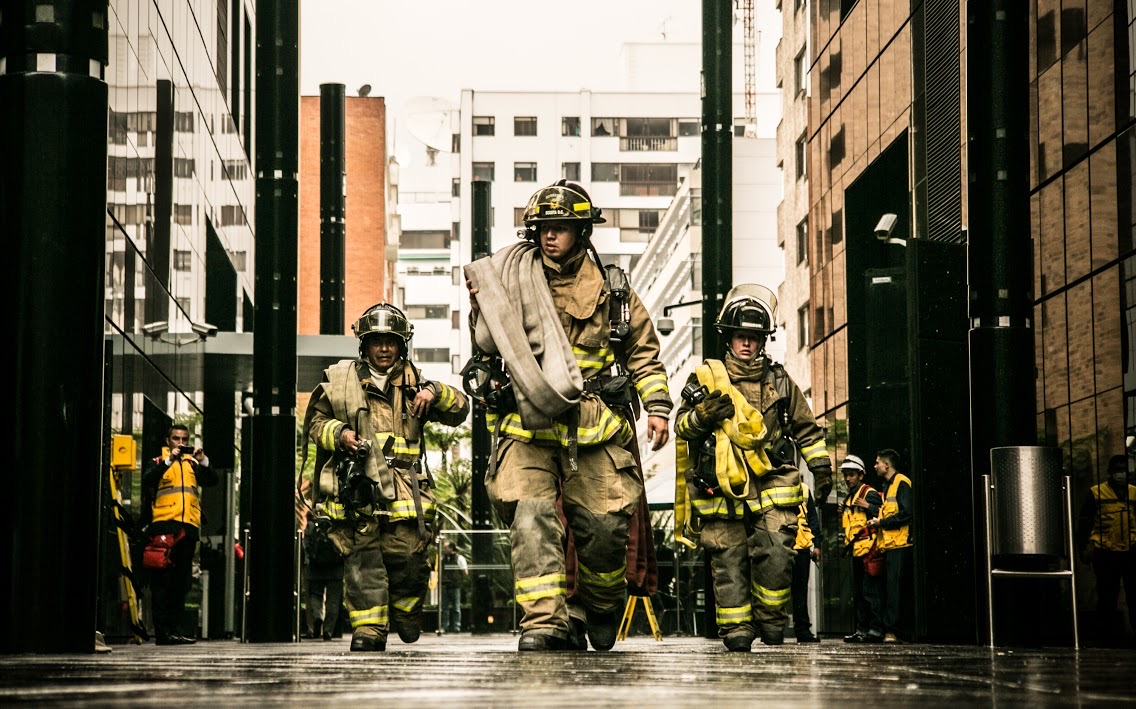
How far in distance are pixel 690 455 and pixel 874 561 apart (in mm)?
7441

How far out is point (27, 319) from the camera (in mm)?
7883

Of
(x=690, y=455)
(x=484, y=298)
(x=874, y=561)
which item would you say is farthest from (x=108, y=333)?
(x=484, y=298)

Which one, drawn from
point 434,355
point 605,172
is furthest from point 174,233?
point 434,355

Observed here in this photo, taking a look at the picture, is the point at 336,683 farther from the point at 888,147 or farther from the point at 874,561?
the point at 888,147

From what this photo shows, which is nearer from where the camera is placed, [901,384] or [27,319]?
[27,319]

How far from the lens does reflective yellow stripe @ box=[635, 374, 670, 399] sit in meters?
9.59

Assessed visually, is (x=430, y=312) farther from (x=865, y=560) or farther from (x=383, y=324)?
(x=383, y=324)

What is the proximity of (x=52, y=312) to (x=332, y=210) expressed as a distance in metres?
21.1

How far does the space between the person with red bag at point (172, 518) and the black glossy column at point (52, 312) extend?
31.1ft

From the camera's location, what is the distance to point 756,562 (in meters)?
11.3

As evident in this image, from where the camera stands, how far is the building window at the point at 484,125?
140 meters

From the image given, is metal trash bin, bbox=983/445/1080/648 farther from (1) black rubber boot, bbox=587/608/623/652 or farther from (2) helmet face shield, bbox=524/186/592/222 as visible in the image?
(2) helmet face shield, bbox=524/186/592/222

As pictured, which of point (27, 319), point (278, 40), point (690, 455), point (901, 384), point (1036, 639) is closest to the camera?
point (27, 319)

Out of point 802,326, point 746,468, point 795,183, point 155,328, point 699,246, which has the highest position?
point 699,246
